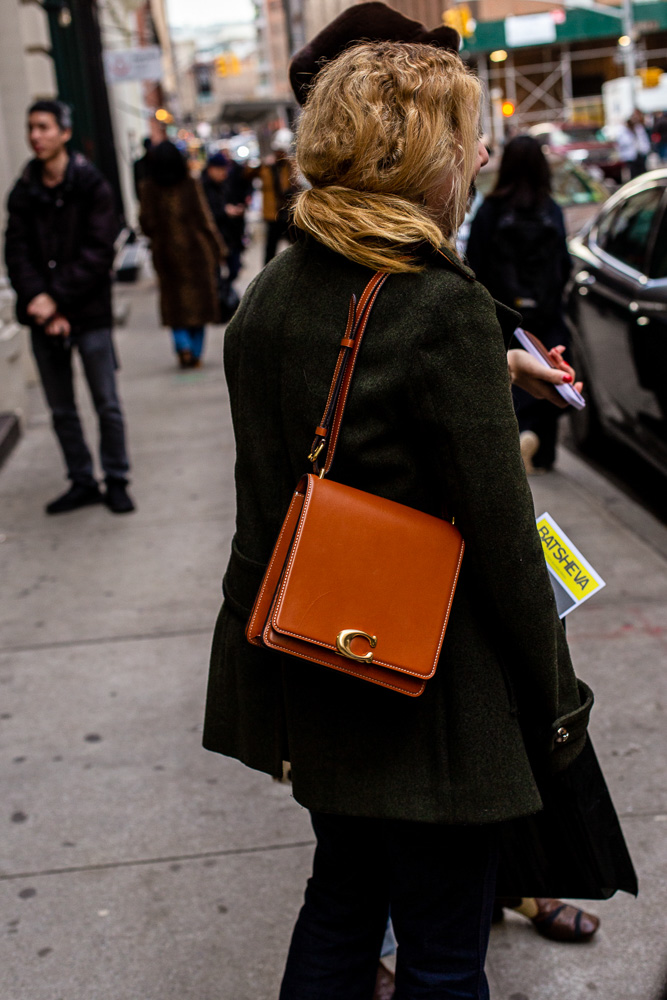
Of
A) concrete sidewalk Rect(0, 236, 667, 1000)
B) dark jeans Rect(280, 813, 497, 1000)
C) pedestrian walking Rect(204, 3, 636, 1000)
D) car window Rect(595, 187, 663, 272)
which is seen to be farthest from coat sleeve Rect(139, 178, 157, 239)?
dark jeans Rect(280, 813, 497, 1000)

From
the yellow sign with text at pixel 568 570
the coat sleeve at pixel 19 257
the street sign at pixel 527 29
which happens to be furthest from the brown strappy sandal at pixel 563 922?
the street sign at pixel 527 29

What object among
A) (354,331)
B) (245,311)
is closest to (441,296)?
(354,331)

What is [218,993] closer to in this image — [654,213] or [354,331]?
[354,331]

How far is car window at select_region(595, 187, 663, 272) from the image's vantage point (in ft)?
20.6

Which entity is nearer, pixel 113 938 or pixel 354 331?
pixel 354 331

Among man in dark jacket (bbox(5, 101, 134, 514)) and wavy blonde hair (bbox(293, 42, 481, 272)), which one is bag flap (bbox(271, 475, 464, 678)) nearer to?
wavy blonde hair (bbox(293, 42, 481, 272))

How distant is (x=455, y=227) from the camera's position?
5.84 feet

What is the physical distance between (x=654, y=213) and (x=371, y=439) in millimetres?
5143

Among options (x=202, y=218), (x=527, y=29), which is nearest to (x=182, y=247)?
(x=202, y=218)

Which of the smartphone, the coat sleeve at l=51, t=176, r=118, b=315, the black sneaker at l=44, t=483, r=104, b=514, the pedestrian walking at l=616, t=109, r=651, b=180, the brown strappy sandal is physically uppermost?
the smartphone

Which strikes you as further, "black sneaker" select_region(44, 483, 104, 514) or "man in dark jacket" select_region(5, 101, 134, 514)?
"black sneaker" select_region(44, 483, 104, 514)

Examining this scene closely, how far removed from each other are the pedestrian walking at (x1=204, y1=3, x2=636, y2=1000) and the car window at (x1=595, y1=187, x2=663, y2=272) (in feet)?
15.4

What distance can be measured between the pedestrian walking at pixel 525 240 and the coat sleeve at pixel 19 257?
2.32m

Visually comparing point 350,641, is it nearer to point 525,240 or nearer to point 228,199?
point 525,240
